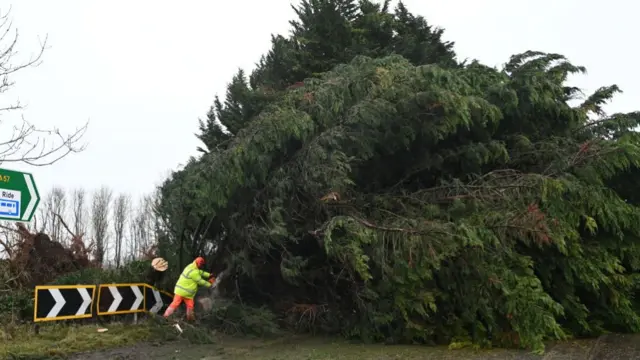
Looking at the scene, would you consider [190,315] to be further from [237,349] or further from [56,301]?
[56,301]

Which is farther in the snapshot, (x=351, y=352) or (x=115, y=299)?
(x=115, y=299)

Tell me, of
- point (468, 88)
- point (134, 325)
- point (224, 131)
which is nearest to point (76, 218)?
point (224, 131)

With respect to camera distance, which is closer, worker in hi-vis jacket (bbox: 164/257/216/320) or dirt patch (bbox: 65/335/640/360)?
dirt patch (bbox: 65/335/640/360)

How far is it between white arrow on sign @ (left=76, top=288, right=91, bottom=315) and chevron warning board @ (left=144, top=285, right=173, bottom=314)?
1.21m

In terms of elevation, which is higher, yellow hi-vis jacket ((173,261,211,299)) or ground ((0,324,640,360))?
yellow hi-vis jacket ((173,261,211,299))

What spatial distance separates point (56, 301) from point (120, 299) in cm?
120

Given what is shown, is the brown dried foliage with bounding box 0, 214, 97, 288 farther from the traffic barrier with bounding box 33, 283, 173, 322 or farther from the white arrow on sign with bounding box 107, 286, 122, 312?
the white arrow on sign with bounding box 107, 286, 122, 312

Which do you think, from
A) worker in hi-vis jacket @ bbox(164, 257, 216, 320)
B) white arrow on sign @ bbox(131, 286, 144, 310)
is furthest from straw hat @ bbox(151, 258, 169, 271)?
worker in hi-vis jacket @ bbox(164, 257, 216, 320)

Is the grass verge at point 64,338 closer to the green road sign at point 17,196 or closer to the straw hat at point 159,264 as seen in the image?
the straw hat at point 159,264

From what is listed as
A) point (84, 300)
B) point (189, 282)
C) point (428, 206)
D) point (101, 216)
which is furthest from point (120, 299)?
point (101, 216)

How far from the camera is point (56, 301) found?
8.36 meters

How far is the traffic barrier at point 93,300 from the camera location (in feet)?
26.9

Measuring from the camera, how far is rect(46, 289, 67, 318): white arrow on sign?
829cm

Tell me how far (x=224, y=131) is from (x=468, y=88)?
26.8 ft
